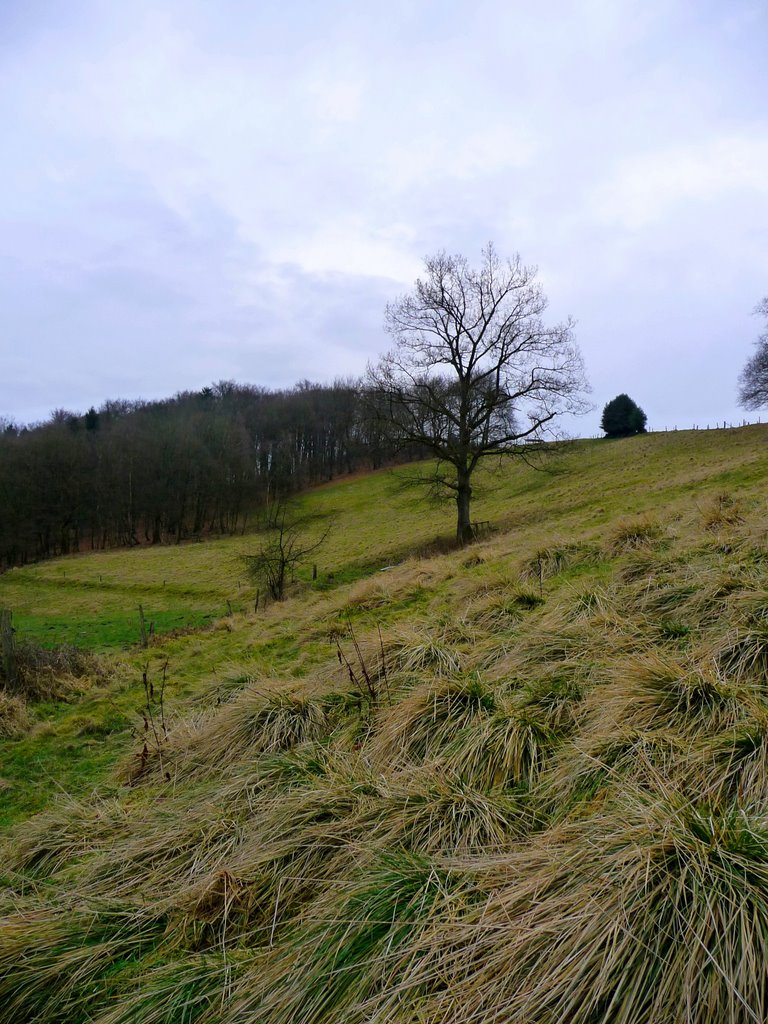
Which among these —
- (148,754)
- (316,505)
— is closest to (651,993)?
(148,754)

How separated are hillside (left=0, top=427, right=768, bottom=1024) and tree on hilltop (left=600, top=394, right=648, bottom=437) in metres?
46.1

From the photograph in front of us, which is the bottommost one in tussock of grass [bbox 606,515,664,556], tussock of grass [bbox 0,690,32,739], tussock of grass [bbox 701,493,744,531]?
tussock of grass [bbox 0,690,32,739]

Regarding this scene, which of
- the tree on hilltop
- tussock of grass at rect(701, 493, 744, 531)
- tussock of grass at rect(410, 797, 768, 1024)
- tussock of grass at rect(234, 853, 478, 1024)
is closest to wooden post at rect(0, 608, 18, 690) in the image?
tussock of grass at rect(234, 853, 478, 1024)

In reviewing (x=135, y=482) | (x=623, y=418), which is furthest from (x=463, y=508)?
(x=135, y=482)

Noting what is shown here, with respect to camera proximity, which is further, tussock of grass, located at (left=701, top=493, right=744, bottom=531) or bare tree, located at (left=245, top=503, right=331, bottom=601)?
bare tree, located at (left=245, top=503, right=331, bottom=601)

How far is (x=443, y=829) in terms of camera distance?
9.43 ft

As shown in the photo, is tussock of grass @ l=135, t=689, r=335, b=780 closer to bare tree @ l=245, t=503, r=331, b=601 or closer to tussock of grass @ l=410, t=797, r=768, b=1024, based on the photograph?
tussock of grass @ l=410, t=797, r=768, b=1024

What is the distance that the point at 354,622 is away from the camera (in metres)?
8.84

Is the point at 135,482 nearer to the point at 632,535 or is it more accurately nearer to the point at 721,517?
the point at 632,535

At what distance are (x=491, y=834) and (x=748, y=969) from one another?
3.94 feet

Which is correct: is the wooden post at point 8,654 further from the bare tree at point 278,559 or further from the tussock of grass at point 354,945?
the bare tree at point 278,559

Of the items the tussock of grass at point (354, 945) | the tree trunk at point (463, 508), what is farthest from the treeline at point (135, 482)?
the tussock of grass at point (354, 945)

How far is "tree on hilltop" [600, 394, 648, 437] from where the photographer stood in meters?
50.0

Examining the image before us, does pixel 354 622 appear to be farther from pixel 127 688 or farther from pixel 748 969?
pixel 748 969
